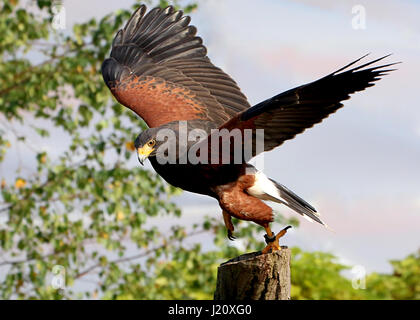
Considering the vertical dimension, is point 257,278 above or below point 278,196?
below

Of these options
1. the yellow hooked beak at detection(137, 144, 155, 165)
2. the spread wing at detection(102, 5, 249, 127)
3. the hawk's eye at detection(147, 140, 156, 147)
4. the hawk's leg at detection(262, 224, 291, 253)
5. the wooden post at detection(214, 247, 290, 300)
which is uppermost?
the spread wing at detection(102, 5, 249, 127)

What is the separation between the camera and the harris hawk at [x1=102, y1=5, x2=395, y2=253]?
3684mm

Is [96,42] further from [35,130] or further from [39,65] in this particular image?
[35,130]

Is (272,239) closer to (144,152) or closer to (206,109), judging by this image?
(144,152)

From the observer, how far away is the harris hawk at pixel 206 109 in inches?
145

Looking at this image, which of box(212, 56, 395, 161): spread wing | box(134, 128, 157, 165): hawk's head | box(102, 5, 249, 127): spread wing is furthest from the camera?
box(102, 5, 249, 127): spread wing

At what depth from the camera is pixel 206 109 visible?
16.5 ft

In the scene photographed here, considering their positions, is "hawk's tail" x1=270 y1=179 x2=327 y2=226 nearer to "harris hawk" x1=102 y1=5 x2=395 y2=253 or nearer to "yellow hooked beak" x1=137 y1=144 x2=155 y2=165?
"harris hawk" x1=102 y1=5 x2=395 y2=253

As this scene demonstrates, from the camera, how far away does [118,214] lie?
7258 mm

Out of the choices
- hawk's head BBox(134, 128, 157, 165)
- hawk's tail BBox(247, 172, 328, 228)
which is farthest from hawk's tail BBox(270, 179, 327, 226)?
hawk's head BBox(134, 128, 157, 165)

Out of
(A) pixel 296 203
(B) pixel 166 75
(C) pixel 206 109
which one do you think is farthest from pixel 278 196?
(B) pixel 166 75

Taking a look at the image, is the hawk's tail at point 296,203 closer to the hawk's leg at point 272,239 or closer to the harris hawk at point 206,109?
the harris hawk at point 206,109

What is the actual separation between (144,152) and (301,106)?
1.12m

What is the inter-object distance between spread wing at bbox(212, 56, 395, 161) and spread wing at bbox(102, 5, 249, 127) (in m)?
1.10
